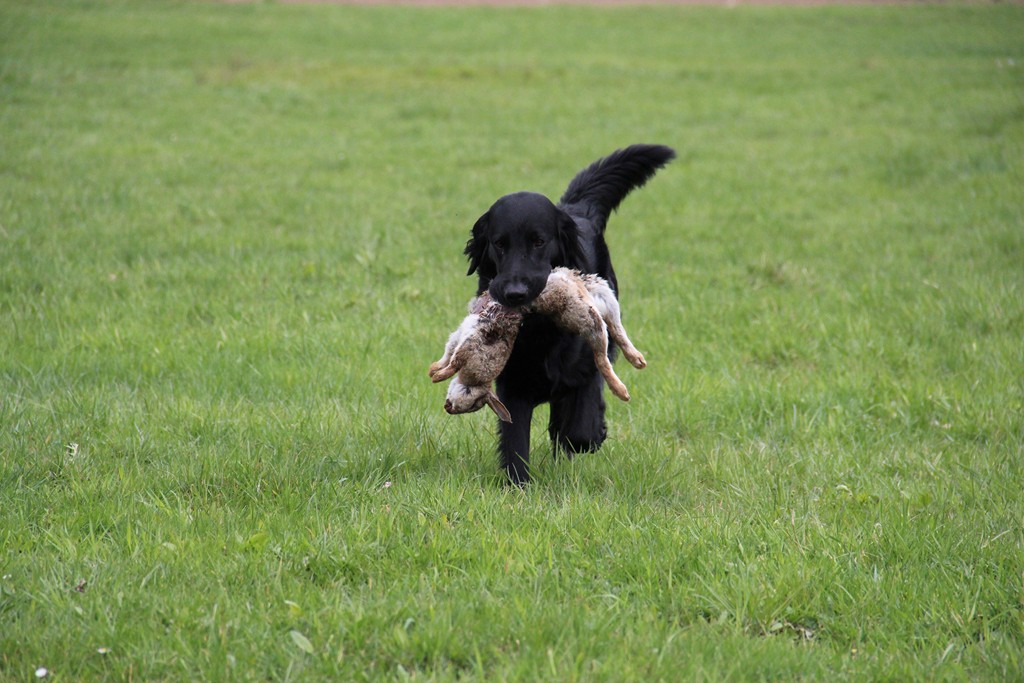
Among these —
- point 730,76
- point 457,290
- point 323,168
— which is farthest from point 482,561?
point 730,76

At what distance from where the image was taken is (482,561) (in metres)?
3.22

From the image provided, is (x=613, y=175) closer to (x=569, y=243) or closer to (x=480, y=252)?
(x=569, y=243)

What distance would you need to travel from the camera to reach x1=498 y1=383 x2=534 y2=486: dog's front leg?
13.0 feet

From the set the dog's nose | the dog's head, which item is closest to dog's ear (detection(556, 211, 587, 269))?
the dog's head

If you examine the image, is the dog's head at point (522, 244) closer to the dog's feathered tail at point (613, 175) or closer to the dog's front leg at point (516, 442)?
the dog's front leg at point (516, 442)

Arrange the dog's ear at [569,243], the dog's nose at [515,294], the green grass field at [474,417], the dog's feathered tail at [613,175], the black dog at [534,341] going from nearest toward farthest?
the green grass field at [474,417], the dog's nose at [515,294], the black dog at [534,341], the dog's ear at [569,243], the dog's feathered tail at [613,175]

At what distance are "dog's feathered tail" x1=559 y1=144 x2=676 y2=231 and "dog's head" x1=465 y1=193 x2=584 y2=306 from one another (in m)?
1.00

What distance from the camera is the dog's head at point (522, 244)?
376cm

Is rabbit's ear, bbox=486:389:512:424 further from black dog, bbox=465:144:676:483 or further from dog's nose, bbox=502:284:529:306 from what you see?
dog's nose, bbox=502:284:529:306

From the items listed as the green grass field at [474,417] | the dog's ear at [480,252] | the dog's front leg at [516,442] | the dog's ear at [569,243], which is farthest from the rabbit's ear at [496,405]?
the dog's ear at [569,243]

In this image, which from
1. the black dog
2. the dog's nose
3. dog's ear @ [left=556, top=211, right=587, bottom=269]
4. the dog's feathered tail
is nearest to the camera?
the dog's nose

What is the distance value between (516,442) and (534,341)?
408 millimetres

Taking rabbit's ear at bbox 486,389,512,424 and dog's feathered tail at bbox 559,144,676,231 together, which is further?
dog's feathered tail at bbox 559,144,676,231

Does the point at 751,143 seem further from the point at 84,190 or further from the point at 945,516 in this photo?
the point at 945,516
